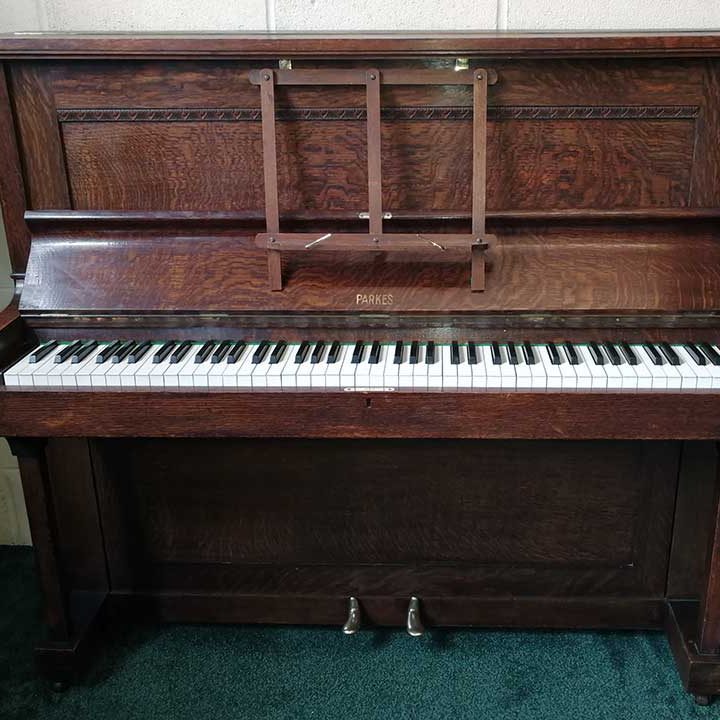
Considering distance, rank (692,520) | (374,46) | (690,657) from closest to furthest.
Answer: (374,46), (690,657), (692,520)

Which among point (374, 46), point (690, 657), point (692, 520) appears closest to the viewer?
point (374, 46)

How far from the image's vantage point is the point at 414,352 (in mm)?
1657

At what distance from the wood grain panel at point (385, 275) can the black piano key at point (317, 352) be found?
83 millimetres

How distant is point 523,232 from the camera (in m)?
1.77

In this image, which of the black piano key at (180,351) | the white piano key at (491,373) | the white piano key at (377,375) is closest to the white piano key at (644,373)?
the white piano key at (491,373)

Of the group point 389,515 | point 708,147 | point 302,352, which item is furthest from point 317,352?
point 708,147

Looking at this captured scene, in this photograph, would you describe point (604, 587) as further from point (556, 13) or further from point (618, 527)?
point (556, 13)

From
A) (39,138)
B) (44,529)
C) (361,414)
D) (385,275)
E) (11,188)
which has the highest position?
(39,138)

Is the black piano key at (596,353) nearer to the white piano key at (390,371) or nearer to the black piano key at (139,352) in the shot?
the white piano key at (390,371)

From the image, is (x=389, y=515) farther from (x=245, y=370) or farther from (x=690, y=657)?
(x=690, y=657)

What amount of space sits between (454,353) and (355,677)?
2.88ft

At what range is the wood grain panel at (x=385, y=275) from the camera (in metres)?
1.72

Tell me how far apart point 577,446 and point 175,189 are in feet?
3.73

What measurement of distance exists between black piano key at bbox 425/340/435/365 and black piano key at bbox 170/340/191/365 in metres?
0.51
